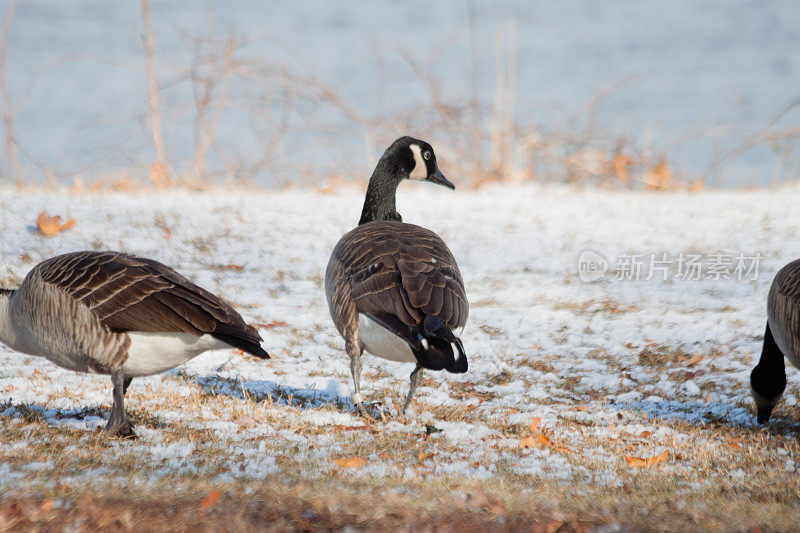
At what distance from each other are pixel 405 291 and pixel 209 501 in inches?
81.3

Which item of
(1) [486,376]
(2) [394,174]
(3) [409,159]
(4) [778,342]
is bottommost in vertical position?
(1) [486,376]

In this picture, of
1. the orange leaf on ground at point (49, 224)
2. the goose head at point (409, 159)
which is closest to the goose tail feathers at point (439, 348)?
the goose head at point (409, 159)

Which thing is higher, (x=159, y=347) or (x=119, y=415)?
(x=159, y=347)

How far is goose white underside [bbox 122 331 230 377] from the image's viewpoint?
4578mm

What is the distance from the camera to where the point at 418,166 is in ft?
25.5

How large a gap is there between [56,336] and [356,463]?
190 centimetres

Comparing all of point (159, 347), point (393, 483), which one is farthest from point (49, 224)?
point (393, 483)

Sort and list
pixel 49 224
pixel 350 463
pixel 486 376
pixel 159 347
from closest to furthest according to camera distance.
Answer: pixel 350 463
pixel 159 347
pixel 486 376
pixel 49 224

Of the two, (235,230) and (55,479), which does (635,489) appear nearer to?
(55,479)

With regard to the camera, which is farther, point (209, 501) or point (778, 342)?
point (778, 342)

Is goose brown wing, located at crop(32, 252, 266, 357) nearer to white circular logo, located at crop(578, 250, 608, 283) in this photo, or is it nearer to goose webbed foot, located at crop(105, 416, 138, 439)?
goose webbed foot, located at crop(105, 416, 138, 439)

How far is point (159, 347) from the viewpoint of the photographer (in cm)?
461

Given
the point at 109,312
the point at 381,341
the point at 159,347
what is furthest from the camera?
the point at 381,341

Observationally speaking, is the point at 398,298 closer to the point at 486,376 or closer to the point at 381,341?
the point at 381,341
